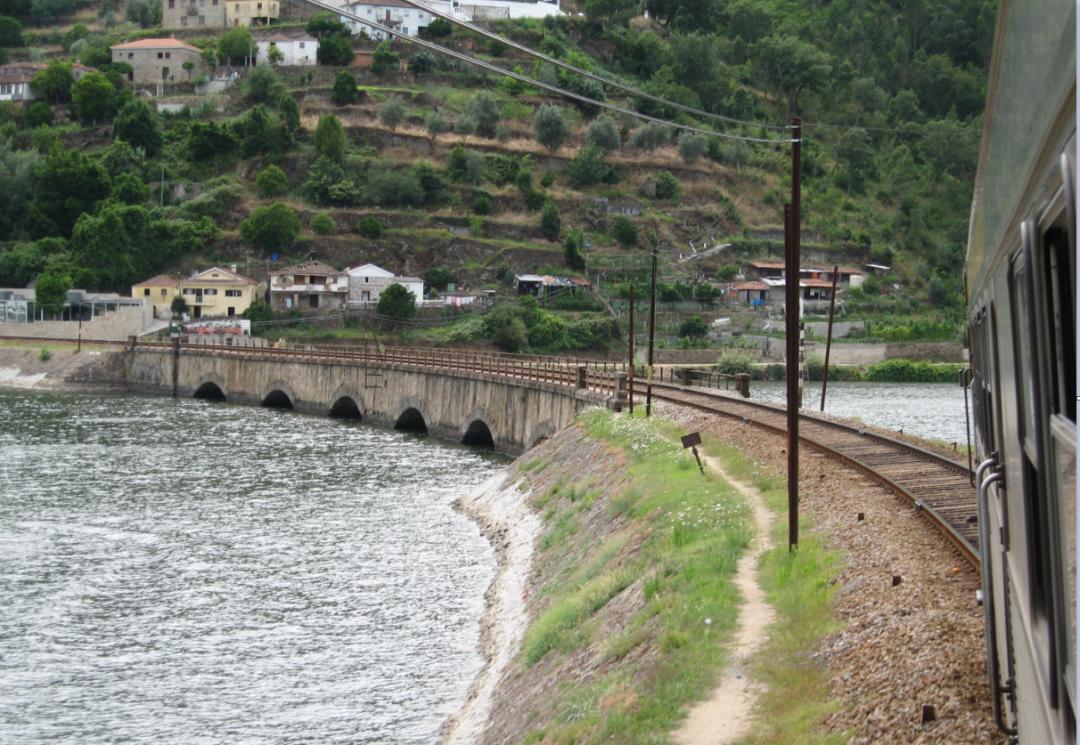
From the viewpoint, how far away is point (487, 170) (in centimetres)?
13062

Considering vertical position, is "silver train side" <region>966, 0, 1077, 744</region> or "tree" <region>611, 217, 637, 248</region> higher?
"tree" <region>611, 217, 637, 248</region>

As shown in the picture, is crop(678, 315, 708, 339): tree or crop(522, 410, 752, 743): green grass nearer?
crop(522, 410, 752, 743): green grass

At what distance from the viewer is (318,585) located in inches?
1187

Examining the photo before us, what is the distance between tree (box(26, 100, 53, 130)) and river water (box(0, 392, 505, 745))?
99.3 metres

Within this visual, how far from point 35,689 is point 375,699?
222 inches

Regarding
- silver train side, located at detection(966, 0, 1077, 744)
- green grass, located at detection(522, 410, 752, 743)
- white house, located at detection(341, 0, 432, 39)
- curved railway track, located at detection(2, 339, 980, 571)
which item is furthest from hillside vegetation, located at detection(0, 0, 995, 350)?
silver train side, located at detection(966, 0, 1077, 744)

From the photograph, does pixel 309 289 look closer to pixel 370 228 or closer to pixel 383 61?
pixel 370 228

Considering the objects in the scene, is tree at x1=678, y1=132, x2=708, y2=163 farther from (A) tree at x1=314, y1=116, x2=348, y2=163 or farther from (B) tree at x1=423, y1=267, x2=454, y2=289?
(B) tree at x1=423, y1=267, x2=454, y2=289

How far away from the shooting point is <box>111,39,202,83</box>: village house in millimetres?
157250

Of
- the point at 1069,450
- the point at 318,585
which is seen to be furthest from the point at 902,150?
the point at 1069,450

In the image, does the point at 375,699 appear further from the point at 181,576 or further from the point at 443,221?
the point at 443,221

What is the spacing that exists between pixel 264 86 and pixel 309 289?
4305 cm

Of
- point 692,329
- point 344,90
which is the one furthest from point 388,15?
point 692,329

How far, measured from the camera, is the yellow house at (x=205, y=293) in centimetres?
10762
